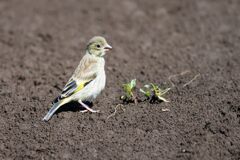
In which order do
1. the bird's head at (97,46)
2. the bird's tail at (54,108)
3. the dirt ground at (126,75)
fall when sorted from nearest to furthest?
1. the dirt ground at (126,75)
2. the bird's tail at (54,108)
3. the bird's head at (97,46)

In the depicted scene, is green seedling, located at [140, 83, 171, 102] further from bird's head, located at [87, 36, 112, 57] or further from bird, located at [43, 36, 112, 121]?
bird's head, located at [87, 36, 112, 57]

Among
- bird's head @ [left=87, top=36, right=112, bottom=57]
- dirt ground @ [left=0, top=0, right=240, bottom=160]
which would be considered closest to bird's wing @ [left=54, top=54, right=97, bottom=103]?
bird's head @ [left=87, top=36, right=112, bottom=57]

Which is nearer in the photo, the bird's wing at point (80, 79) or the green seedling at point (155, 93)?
the bird's wing at point (80, 79)

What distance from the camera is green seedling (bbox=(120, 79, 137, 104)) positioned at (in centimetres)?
825

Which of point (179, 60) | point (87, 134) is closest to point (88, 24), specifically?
point (179, 60)

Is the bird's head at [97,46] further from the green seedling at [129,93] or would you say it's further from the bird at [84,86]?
the green seedling at [129,93]

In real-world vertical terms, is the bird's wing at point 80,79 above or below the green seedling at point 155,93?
above

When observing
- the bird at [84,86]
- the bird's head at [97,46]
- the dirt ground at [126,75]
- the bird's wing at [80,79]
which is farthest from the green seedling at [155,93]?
the bird's head at [97,46]

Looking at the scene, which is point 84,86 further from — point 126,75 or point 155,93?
point 126,75

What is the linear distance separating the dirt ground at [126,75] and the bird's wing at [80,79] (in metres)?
0.43

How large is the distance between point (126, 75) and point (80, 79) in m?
1.63

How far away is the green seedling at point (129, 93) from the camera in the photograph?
27.1 ft

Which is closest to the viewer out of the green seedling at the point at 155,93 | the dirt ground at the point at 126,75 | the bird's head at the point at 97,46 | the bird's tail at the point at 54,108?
the dirt ground at the point at 126,75

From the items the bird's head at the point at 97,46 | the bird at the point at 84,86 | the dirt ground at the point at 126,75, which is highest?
the bird's head at the point at 97,46
